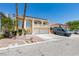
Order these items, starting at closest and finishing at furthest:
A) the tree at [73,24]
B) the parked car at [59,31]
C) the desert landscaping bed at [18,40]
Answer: the desert landscaping bed at [18,40] → the tree at [73,24] → the parked car at [59,31]

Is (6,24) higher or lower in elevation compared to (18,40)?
higher

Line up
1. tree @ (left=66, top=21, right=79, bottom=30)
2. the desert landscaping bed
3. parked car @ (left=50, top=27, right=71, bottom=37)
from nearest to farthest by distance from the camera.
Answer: the desert landscaping bed, tree @ (left=66, top=21, right=79, bottom=30), parked car @ (left=50, top=27, right=71, bottom=37)

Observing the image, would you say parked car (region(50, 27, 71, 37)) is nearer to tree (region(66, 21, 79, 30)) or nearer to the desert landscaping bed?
tree (region(66, 21, 79, 30))

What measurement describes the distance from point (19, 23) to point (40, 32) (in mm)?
1996

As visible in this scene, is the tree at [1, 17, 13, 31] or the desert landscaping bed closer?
the desert landscaping bed

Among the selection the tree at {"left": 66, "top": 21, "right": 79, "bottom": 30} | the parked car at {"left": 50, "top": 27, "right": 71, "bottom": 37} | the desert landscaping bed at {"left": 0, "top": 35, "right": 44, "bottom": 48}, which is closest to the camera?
the desert landscaping bed at {"left": 0, "top": 35, "right": 44, "bottom": 48}

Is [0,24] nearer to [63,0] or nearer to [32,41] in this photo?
[32,41]

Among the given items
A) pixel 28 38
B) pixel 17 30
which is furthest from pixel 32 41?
pixel 17 30

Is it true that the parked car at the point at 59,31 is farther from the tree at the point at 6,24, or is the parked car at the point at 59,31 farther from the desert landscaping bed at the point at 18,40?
the tree at the point at 6,24

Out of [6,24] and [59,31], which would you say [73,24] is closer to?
[59,31]

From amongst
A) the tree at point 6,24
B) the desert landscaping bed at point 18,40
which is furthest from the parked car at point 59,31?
the tree at point 6,24

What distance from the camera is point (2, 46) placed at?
815 centimetres

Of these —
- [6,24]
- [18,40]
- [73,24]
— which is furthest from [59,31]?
[18,40]

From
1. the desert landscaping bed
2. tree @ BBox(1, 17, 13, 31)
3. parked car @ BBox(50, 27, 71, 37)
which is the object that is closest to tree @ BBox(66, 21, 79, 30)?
parked car @ BBox(50, 27, 71, 37)
